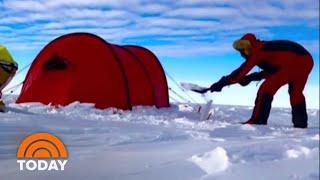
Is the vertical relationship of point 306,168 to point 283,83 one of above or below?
below

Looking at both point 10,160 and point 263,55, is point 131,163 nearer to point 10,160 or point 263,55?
point 10,160

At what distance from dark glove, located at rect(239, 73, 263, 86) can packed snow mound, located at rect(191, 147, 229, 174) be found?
89cm

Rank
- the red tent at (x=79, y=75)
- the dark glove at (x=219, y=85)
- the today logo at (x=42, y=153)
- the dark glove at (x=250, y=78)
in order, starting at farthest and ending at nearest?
1. the red tent at (x=79, y=75)
2. the dark glove at (x=250, y=78)
3. the dark glove at (x=219, y=85)
4. the today logo at (x=42, y=153)

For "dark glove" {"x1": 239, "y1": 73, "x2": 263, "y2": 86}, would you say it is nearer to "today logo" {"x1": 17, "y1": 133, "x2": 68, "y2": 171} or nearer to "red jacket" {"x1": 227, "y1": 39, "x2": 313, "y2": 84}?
"red jacket" {"x1": 227, "y1": 39, "x2": 313, "y2": 84}

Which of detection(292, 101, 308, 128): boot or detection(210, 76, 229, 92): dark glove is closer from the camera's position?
detection(210, 76, 229, 92): dark glove

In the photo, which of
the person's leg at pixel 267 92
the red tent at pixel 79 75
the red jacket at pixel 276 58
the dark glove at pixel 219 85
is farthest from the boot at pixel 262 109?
the red tent at pixel 79 75

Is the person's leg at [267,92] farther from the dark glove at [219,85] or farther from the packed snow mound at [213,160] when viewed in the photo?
the packed snow mound at [213,160]

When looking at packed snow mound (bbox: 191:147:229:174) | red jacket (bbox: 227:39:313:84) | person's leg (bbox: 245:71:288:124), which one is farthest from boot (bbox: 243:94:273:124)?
packed snow mound (bbox: 191:147:229:174)

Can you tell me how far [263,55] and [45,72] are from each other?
1.20 metres

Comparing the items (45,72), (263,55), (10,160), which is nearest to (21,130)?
(10,160)

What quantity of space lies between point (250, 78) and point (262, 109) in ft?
0.49

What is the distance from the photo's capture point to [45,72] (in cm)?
265

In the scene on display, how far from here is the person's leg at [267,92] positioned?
2148mm

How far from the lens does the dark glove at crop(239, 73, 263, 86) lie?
6.87 ft
